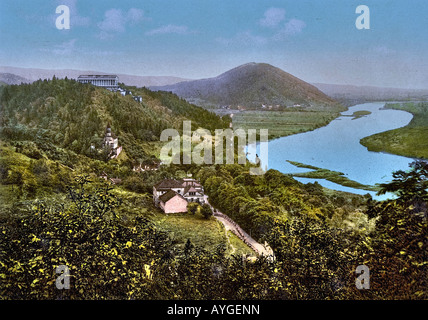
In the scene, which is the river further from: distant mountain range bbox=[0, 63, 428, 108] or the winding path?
the winding path

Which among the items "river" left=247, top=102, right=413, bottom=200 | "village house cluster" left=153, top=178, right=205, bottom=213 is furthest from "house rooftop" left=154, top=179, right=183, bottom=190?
"river" left=247, top=102, right=413, bottom=200

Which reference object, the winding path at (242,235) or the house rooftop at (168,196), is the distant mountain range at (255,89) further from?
the winding path at (242,235)

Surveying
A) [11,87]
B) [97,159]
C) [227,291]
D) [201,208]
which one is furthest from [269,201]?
[11,87]

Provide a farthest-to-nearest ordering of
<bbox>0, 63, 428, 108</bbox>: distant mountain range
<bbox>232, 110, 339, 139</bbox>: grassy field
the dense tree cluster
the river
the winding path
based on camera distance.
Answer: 1. <bbox>232, 110, 339, 139</bbox>: grassy field
2. <bbox>0, 63, 428, 108</bbox>: distant mountain range
3. the river
4. the winding path
5. the dense tree cluster

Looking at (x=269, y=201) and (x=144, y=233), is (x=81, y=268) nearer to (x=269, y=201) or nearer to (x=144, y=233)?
(x=144, y=233)

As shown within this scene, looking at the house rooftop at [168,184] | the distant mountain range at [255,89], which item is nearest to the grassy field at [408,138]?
the distant mountain range at [255,89]

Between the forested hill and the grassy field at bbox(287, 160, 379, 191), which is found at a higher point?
the forested hill

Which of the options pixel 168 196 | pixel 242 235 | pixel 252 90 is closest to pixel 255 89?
pixel 252 90

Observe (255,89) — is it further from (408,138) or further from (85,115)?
(85,115)
